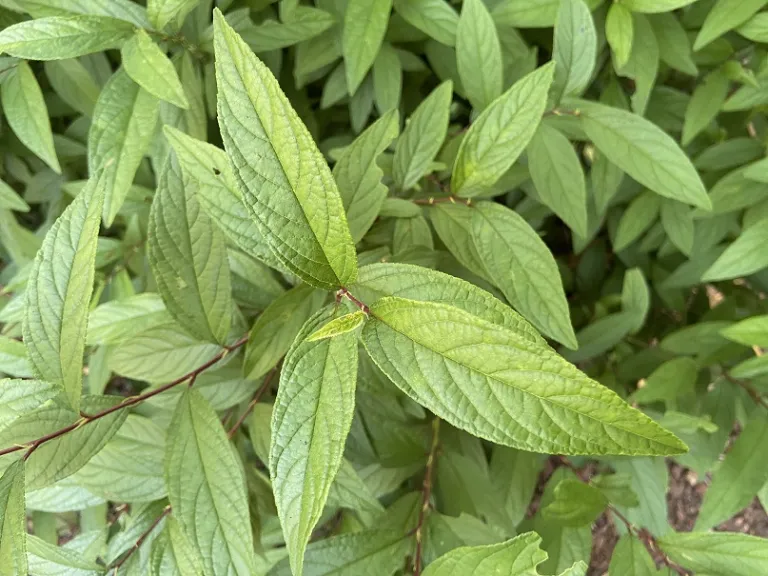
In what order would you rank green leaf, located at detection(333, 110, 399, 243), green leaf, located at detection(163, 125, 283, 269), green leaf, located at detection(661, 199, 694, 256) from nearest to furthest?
green leaf, located at detection(163, 125, 283, 269)
green leaf, located at detection(333, 110, 399, 243)
green leaf, located at detection(661, 199, 694, 256)

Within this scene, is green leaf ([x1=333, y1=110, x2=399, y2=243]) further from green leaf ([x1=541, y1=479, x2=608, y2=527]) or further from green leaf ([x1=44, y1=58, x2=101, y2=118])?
green leaf ([x1=44, y1=58, x2=101, y2=118])

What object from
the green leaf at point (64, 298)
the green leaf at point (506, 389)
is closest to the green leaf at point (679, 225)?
the green leaf at point (506, 389)

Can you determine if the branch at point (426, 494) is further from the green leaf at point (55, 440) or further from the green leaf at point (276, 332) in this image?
the green leaf at point (55, 440)

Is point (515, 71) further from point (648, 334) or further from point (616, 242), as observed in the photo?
point (648, 334)

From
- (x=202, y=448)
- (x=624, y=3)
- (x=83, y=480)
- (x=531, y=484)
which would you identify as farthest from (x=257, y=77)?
(x=531, y=484)

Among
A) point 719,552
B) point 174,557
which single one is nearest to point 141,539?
point 174,557

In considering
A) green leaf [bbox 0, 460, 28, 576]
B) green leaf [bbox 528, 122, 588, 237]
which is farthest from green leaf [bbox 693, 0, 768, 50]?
green leaf [bbox 0, 460, 28, 576]

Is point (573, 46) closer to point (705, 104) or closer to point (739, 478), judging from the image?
point (705, 104)
